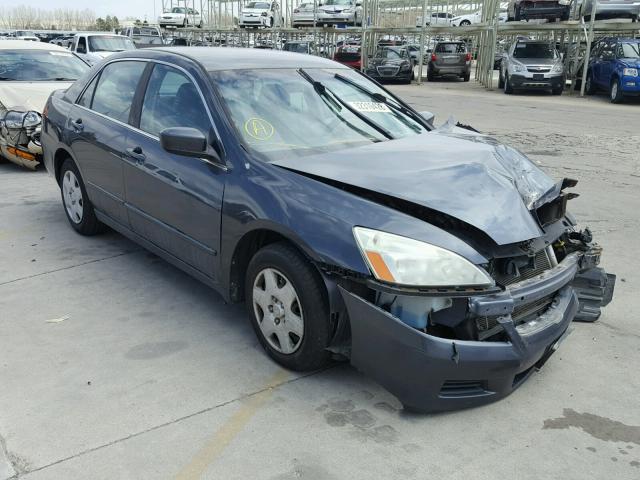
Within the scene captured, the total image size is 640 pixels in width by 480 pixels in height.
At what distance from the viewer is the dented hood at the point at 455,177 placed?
2.79 meters

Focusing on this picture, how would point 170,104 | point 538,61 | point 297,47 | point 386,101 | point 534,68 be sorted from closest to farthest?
point 170,104
point 386,101
point 534,68
point 538,61
point 297,47

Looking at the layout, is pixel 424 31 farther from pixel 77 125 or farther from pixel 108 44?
pixel 77 125

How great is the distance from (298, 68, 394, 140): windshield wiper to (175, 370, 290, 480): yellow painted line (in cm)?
173

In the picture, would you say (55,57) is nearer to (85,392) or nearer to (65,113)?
(65,113)

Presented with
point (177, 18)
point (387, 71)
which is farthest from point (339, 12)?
point (177, 18)

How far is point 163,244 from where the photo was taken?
13.0 feet

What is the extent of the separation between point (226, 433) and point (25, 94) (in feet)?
23.8

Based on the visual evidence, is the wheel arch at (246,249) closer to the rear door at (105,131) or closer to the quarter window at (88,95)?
the rear door at (105,131)

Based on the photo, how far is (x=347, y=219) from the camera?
8.98 ft

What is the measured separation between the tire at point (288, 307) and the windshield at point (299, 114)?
2.03 feet

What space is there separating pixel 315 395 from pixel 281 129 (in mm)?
1546

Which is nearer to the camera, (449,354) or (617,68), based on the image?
(449,354)

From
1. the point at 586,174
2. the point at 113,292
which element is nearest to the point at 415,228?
the point at 113,292

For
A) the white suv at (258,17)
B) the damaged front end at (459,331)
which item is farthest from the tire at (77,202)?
the white suv at (258,17)
